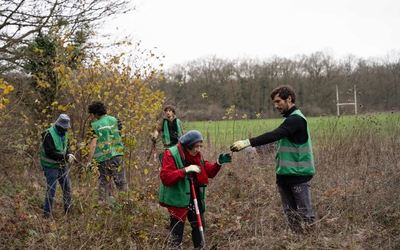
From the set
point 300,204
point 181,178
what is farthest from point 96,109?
point 300,204

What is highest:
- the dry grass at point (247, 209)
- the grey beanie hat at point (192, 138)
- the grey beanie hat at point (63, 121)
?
the grey beanie hat at point (63, 121)

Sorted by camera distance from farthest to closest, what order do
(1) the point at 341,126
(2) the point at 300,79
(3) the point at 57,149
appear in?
(2) the point at 300,79 → (1) the point at 341,126 → (3) the point at 57,149

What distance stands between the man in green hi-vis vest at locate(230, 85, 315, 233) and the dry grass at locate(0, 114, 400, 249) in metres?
0.22

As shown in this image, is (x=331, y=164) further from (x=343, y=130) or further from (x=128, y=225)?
(x=128, y=225)

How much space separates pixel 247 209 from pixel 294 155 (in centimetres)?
178

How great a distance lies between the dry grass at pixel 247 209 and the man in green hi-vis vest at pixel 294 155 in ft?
0.73

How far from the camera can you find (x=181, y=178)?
365 cm

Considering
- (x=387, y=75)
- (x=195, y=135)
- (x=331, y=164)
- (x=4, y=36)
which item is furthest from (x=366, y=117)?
(x=387, y=75)

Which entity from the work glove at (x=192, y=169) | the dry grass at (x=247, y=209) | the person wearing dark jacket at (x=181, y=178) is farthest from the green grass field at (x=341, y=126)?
the work glove at (x=192, y=169)

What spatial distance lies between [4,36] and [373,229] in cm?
988

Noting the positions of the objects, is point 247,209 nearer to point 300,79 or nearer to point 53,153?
point 53,153

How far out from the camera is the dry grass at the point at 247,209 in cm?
400

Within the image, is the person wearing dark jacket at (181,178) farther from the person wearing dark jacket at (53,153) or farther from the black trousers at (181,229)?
the person wearing dark jacket at (53,153)

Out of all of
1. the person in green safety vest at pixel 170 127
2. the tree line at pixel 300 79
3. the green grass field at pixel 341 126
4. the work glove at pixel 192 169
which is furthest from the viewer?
the tree line at pixel 300 79
